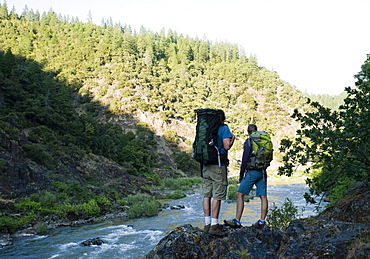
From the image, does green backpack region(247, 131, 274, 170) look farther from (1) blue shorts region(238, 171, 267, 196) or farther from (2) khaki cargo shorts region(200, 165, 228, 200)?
(2) khaki cargo shorts region(200, 165, 228, 200)

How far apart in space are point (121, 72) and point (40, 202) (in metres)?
79.8

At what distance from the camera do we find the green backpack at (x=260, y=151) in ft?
19.5

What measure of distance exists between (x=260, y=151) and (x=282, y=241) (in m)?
1.68

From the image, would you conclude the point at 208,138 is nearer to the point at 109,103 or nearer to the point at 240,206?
the point at 240,206

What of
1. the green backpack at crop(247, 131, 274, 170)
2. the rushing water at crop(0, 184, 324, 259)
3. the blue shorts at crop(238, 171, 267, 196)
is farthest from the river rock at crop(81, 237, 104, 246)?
the green backpack at crop(247, 131, 274, 170)

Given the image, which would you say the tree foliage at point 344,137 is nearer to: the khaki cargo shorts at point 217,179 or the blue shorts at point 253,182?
the blue shorts at point 253,182

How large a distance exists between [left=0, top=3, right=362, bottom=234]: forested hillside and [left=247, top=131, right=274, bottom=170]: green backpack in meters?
16.1

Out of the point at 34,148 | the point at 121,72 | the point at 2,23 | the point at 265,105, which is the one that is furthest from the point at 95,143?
the point at 2,23

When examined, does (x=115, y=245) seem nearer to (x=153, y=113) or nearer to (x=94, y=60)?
(x=153, y=113)

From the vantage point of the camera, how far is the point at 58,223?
17344 millimetres

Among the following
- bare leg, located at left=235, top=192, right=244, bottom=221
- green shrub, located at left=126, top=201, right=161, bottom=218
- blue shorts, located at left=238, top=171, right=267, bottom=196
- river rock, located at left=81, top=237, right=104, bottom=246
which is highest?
blue shorts, located at left=238, top=171, right=267, bottom=196

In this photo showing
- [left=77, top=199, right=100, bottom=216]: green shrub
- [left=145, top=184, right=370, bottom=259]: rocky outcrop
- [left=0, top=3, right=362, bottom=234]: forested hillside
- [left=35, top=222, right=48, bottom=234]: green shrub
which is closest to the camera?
[left=145, top=184, right=370, bottom=259]: rocky outcrop

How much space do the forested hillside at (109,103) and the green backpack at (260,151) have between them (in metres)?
16.1

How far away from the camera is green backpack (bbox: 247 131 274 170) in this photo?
5.95 metres
